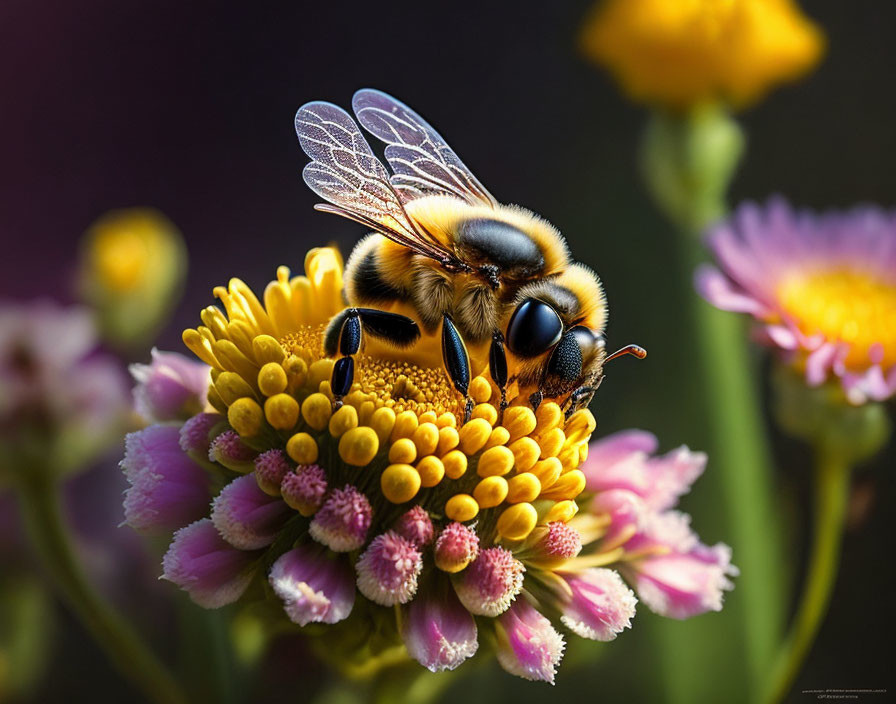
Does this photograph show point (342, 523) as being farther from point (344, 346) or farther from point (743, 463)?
point (743, 463)

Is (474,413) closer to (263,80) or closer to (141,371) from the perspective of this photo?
(141,371)

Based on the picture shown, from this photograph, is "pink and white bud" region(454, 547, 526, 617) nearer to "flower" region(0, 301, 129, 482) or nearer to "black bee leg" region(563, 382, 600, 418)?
"black bee leg" region(563, 382, 600, 418)

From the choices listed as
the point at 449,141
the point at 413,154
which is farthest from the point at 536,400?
the point at 449,141

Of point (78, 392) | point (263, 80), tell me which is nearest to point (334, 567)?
point (78, 392)

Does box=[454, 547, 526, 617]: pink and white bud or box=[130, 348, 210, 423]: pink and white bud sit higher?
box=[130, 348, 210, 423]: pink and white bud

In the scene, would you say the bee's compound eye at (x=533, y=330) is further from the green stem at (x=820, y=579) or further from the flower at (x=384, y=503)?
the green stem at (x=820, y=579)

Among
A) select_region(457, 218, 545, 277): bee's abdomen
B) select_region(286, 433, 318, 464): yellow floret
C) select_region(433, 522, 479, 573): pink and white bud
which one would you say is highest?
select_region(457, 218, 545, 277): bee's abdomen

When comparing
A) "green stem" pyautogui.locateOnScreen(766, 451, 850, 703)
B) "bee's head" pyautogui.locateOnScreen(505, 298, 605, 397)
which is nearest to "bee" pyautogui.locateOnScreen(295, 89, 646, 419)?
"bee's head" pyautogui.locateOnScreen(505, 298, 605, 397)
